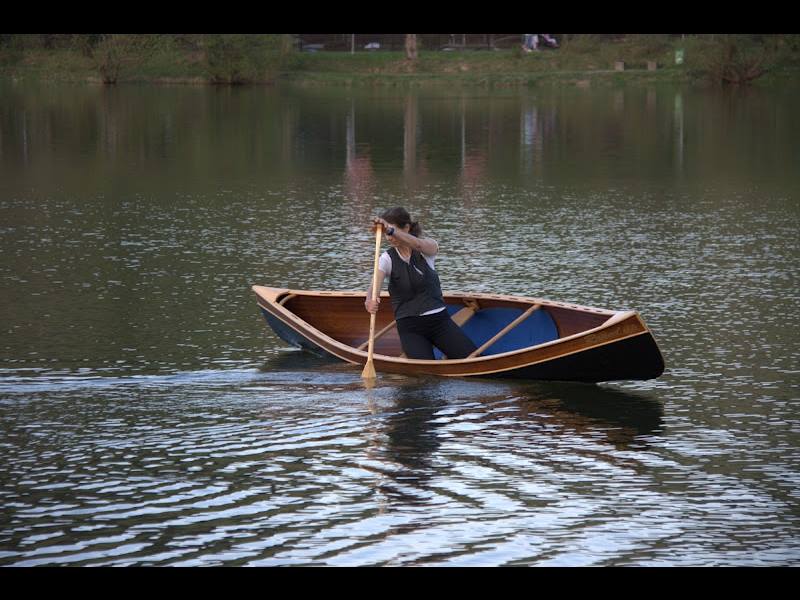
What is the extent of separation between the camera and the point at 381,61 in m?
71.0

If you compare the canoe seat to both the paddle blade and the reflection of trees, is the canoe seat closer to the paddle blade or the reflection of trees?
the reflection of trees

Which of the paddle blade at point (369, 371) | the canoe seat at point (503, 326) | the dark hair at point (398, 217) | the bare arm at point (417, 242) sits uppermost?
the dark hair at point (398, 217)

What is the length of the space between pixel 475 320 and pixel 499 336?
0.61 m

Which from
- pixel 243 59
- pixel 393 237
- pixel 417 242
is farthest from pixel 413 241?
pixel 243 59

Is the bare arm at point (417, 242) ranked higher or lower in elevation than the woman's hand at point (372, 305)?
higher

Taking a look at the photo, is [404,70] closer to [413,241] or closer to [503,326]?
[503,326]

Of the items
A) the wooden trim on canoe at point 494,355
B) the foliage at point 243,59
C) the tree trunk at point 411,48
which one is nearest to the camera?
the wooden trim on canoe at point 494,355

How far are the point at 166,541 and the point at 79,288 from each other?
26.2 feet

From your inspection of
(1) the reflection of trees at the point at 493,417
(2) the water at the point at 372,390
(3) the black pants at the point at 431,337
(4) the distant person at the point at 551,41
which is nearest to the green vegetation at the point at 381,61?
(4) the distant person at the point at 551,41

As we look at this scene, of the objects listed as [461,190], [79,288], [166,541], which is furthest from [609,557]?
[461,190]

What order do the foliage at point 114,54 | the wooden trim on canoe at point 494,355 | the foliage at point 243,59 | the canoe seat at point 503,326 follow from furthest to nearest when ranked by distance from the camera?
1. the foliage at point 243,59
2. the foliage at point 114,54
3. the canoe seat at point 503,326
4. the wooden trim on canoe at point 494,355

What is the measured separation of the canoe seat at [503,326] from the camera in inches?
490

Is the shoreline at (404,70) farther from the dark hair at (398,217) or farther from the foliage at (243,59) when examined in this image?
the dark hair at (398,217)

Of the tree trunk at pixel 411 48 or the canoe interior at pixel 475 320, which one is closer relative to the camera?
the canoe interior at pixel 475 320
